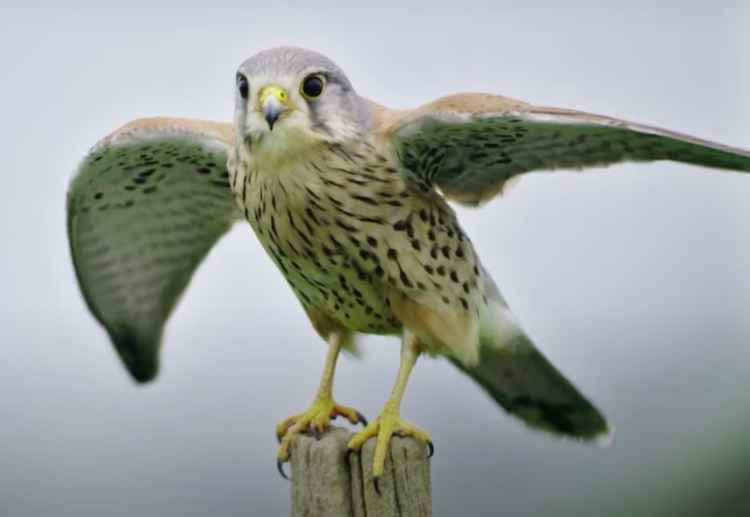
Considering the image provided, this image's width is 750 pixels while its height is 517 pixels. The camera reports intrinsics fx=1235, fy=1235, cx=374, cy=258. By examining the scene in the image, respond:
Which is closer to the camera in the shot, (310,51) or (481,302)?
(310,51)

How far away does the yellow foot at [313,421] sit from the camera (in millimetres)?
3607

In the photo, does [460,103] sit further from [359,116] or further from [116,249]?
[116,249]

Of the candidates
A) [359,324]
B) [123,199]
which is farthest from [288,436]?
[123,199]

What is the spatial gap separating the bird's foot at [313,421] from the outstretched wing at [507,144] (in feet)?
2.37

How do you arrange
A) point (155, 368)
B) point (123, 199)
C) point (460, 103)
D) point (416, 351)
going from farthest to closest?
point (155, 368) → point (123, 199) → point (416, 351) → point (460, 103)

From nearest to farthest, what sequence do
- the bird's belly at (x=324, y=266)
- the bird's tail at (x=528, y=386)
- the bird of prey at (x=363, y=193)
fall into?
the bird of prey at (x=363, y=193) → the bird's belly at (x=324, y=266) → the bird's tail at (x=528, y=386)

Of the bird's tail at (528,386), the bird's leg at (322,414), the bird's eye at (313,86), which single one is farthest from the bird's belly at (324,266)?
the bird's tail at (528,386)

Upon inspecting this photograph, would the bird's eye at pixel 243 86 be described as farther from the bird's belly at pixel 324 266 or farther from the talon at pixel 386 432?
the talon at pixel 386 432

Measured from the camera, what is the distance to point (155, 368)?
4340mm

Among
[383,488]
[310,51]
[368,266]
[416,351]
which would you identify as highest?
[310,51]

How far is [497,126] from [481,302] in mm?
655

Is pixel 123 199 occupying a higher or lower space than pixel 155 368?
higher

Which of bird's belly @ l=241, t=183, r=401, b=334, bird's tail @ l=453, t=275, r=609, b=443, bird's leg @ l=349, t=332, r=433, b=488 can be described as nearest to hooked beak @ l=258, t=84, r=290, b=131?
bird's belly @ l=241, t=183, r=401, b=334

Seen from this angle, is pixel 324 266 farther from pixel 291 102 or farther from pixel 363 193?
pixel 291 102
